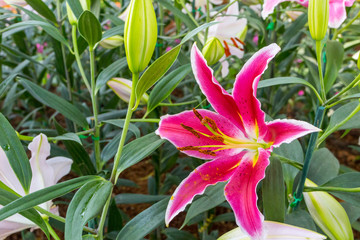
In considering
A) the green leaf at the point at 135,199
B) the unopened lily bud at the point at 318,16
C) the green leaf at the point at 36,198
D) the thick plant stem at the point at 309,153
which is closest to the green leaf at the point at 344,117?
the thick plant stem at the point at 309,153

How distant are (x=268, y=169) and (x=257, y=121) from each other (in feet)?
0.23

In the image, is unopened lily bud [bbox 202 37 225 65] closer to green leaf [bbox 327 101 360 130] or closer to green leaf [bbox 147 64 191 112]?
green leaf [bbox 147 64 191 112]

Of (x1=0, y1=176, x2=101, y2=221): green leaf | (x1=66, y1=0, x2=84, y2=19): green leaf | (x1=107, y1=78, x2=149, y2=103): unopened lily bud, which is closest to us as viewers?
(x1=0, y1=176, x2=101, y2=221): green leaf

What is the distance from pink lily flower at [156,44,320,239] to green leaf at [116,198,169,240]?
121 millimetres

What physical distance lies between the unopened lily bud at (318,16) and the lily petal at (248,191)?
6.2 inches

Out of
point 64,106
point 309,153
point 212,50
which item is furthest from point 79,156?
point 309,153

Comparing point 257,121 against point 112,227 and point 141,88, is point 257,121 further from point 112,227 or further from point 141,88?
point 112,227

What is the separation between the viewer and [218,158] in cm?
46

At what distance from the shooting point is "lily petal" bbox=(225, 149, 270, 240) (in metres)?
0.39

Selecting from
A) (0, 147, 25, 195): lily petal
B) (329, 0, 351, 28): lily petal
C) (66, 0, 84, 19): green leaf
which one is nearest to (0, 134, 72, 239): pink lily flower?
(0, 147, 25, 195): lily petal

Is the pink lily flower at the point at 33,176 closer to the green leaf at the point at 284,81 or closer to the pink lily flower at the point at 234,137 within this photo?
the pink lily flower at the point at 234,137

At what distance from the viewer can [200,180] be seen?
1.46ft

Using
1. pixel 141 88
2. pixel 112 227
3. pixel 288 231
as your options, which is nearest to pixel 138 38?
pixel 141 88

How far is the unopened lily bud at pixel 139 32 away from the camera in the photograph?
0.41m
